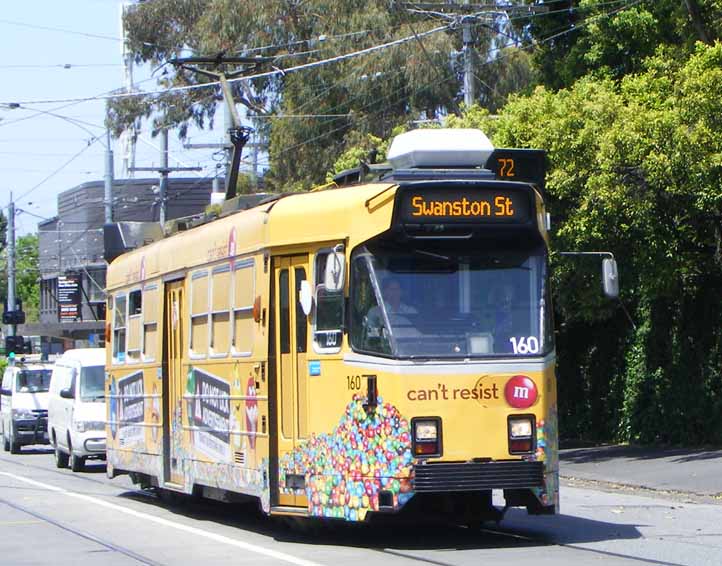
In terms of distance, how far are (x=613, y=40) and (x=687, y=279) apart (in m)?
5.91

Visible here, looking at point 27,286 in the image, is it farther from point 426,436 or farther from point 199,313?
point 426,436

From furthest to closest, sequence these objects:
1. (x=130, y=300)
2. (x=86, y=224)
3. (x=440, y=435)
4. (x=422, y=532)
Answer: (x=86, y=224) < (x=130, y=300) < (x=422, y=532) < (x=440, y=435)

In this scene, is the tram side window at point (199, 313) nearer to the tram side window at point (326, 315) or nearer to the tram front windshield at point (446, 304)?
the tram side window at point (326, 315)

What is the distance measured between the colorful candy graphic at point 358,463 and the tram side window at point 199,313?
117 inches

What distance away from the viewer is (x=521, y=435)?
12008mm

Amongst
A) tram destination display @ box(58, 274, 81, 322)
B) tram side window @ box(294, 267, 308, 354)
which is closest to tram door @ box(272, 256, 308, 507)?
tram side window @ box(294, 267, 308, 354)

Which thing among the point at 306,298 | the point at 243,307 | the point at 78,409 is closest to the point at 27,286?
the point at 78,409

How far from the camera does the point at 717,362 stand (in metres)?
22.7

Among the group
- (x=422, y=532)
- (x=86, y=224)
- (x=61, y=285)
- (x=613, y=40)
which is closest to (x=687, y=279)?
(x=613, y=40)

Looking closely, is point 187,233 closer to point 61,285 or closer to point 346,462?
point 346,462

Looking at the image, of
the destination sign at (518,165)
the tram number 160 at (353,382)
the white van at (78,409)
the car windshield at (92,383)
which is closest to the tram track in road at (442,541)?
the tram number 160 at (353,382)

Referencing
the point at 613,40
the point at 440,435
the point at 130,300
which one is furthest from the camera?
the point at 613,40

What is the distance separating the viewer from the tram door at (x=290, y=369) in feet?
41.8

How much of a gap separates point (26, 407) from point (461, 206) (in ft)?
75.6
